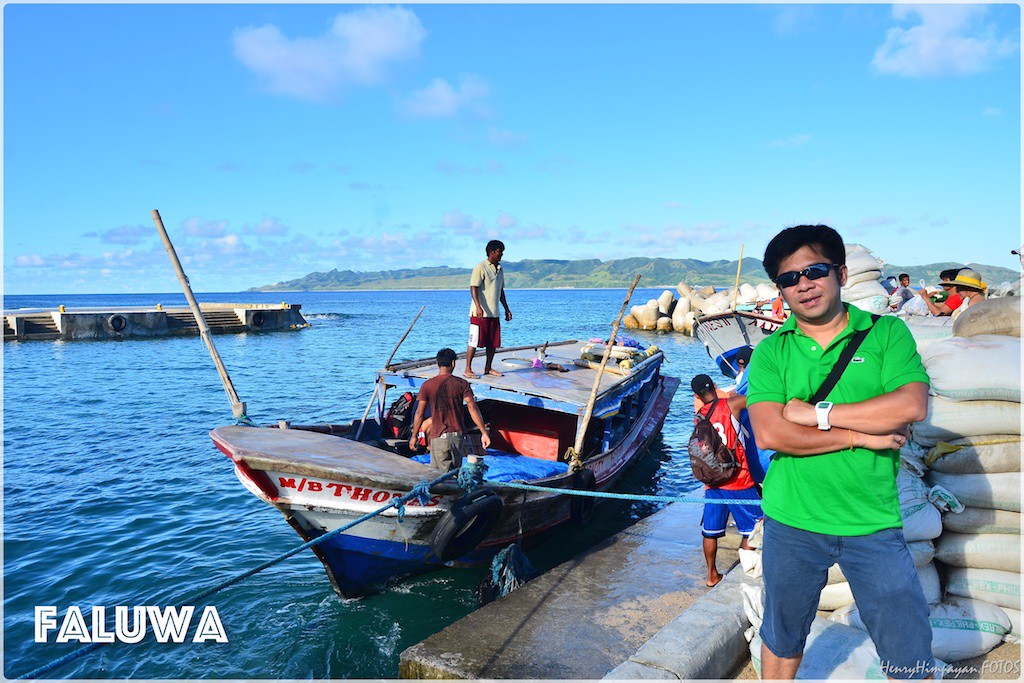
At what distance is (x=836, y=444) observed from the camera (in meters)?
2.65

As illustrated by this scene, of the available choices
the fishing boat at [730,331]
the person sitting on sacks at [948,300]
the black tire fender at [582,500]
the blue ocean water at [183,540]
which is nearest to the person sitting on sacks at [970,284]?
the person sitting on sacks at [948,300]

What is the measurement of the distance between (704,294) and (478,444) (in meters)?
49.1

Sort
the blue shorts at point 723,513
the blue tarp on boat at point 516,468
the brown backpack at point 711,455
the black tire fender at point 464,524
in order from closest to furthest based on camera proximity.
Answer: the brown backpack at point 711,455 → the blue shorts at point 723,513 → the black tire fender at point 464,524 → the blue tarp on boat at point 516,468

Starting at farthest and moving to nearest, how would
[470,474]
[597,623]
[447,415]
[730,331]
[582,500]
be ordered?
[730,331]
[582,500]
[447,415]
[470,474]
[597,623]

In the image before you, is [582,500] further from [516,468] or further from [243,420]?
[243,420]

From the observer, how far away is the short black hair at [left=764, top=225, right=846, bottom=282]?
9.00ft

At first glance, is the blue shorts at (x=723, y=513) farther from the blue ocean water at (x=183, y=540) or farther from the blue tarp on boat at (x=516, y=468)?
the blue ocean water at (x=183, y=540)

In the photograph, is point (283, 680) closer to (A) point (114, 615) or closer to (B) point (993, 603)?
(A) point (114, 615)

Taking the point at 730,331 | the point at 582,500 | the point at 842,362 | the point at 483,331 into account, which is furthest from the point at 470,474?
the point at 730,331

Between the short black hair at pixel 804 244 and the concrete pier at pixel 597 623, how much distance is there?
2528mm

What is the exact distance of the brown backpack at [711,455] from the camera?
5.83 m

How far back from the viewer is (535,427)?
36.9ft

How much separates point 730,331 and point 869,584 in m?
16.2

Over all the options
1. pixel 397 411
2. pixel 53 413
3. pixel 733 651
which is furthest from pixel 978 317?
pixel 53 413
